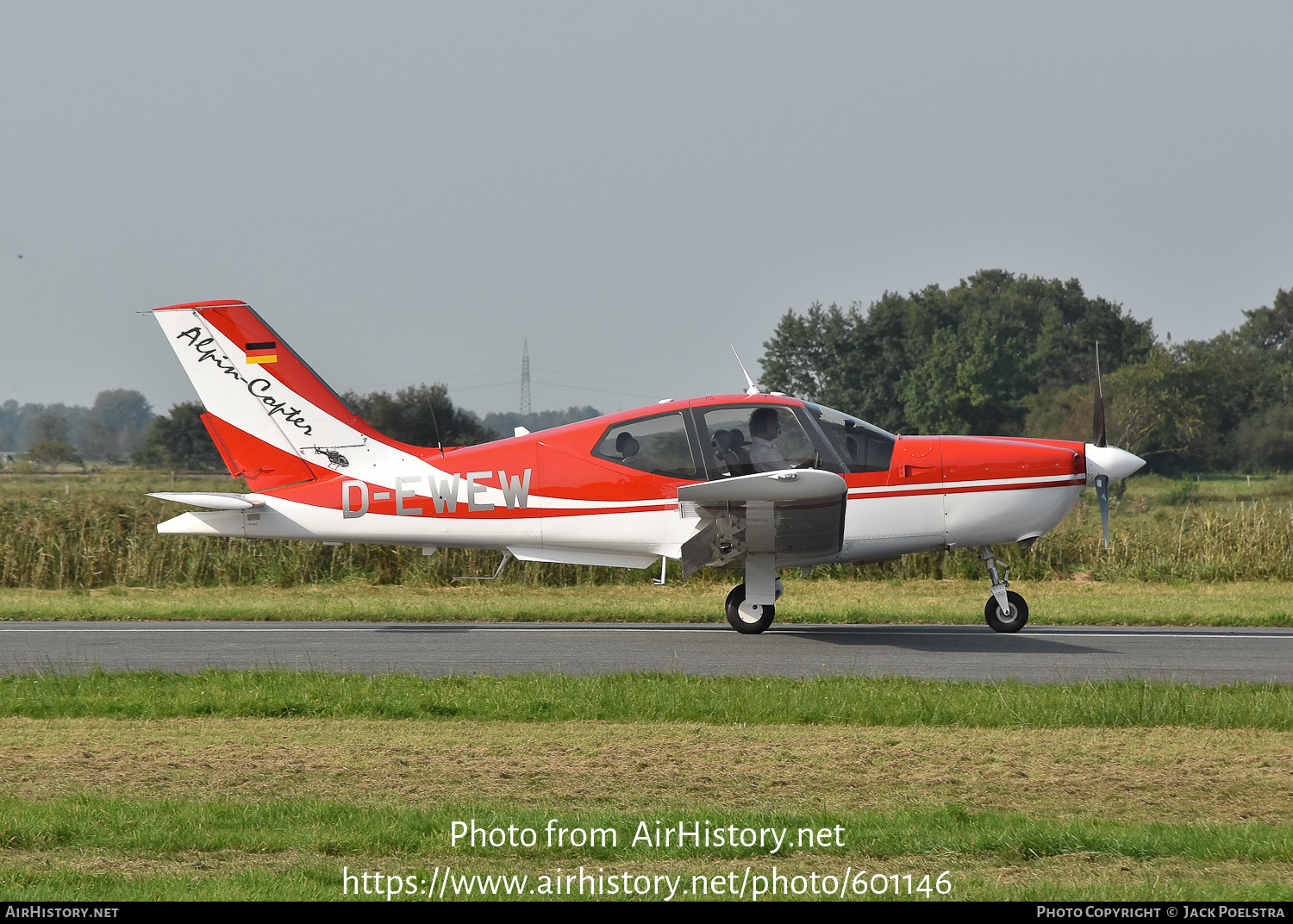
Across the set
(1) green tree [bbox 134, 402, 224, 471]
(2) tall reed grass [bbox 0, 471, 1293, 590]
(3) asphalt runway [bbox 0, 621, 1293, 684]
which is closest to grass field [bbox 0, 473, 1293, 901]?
(3) asphalt runway [bbox 0, 621, 1293, 684]

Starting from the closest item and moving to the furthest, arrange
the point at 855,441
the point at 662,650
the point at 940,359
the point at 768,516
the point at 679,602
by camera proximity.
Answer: the point at 768,516 < the point at 662,650 < the point at 855,441 < the point at 679,602 < the point at 940,359

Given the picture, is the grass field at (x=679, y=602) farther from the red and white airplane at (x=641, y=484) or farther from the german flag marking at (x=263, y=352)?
the german flag marking at (x=263, y=352)

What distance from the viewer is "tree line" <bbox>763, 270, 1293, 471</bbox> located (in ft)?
160

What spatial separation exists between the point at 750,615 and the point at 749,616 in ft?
0.08

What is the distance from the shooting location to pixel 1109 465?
12.9 m

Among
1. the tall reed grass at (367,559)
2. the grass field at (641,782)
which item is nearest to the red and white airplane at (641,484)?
the grass field at (641,782)

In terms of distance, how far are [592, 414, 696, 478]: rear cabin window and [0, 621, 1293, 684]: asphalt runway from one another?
1862 millimetres

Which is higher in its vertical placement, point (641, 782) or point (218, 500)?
point (218, 500)

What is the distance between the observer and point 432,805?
618cm

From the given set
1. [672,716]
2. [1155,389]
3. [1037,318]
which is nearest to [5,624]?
[672,716]

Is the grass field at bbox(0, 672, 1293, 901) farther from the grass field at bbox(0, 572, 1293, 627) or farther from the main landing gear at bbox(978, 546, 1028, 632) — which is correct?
the grass field at bbox(0, 572, 1293, 627)

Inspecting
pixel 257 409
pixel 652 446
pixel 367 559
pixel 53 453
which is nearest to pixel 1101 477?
pixel 652 446

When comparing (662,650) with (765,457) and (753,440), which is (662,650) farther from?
(753,440)
